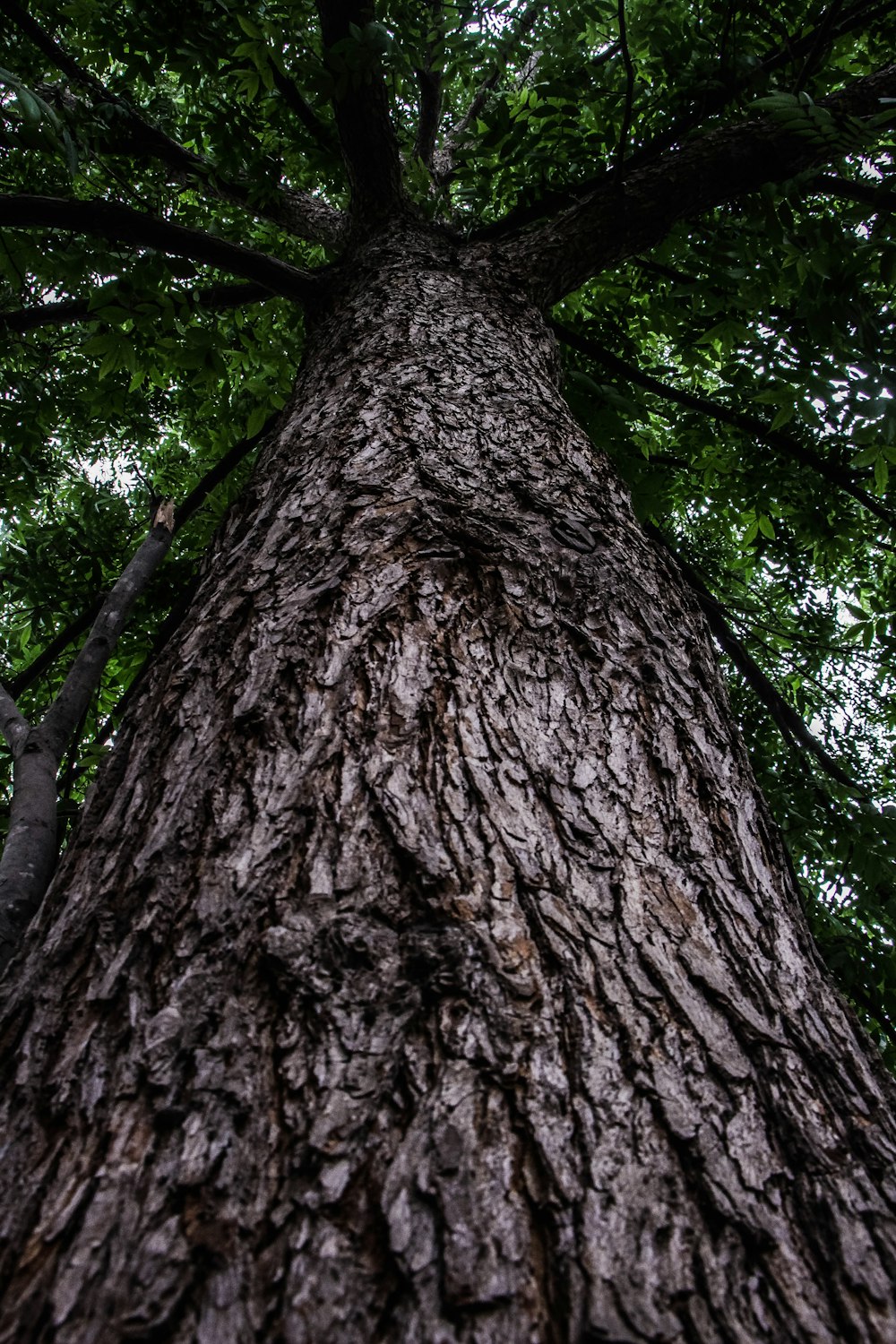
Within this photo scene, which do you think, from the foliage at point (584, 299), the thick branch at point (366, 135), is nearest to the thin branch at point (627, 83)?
the foliage at point (584, 299)

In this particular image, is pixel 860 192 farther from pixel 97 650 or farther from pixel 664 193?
pixel 97 650

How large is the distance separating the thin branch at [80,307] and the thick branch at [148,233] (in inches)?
7.7

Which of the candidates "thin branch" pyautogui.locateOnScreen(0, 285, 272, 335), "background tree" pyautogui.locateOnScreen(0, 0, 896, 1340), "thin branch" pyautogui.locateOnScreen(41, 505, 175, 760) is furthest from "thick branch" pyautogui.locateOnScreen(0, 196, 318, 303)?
"thin branch" pyautogui.locateOnScreen(41, 505, 175, 760)

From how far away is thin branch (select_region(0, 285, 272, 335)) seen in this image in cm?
327

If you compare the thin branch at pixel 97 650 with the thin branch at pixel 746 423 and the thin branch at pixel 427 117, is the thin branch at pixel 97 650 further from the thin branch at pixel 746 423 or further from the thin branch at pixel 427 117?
the thin branch at pixel 427 117

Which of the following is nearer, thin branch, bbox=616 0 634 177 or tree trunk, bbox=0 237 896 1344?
tree trunk, bbox=0 237 896 1344

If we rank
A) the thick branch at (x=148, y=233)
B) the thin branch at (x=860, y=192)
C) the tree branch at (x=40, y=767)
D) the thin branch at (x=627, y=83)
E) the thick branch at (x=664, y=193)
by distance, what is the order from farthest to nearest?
the thick branch at (x=664, y=193) < the thin branch at (x=860, y=192) < the thin branch at (x=627, y=83) < the thick branch at (x=148, y=233) < the tree branch at (x=40, y=767)

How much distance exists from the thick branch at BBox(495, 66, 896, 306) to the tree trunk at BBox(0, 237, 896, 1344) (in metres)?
2.01

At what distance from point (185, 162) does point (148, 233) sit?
5.94ft

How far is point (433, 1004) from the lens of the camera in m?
0.80

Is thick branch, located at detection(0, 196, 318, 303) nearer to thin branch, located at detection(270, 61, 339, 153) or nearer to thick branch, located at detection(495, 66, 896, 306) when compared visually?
thick branch, located at detection(495, 66, 896, 306)

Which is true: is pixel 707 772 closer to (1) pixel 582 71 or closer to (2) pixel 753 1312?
(2) pixel 753 1312

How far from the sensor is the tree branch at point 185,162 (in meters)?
3.25

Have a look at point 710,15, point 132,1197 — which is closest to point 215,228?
point 710,15
